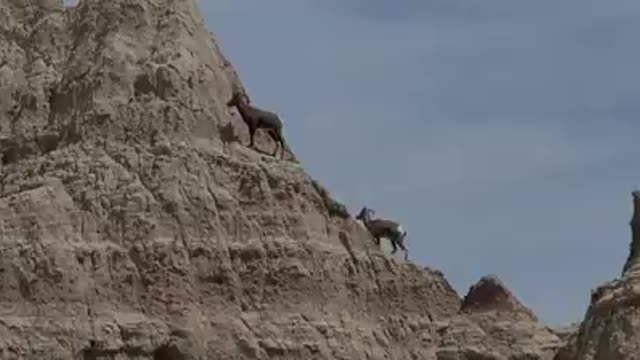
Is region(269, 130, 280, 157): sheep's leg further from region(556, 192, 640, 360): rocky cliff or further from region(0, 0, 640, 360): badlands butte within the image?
region(556, 192, 640, 360): rocky cliff

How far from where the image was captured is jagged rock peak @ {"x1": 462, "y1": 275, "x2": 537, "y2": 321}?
4238 centimetres

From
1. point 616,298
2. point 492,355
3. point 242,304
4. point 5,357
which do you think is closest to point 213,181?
point 242,304

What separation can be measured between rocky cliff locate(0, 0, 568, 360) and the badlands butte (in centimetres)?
4

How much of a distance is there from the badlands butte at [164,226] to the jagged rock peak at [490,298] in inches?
49.0

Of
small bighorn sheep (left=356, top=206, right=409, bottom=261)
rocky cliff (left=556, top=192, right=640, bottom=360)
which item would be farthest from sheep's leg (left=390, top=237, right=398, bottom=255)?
rocky cliff (left=556, top=192, right=640, bottom=360)

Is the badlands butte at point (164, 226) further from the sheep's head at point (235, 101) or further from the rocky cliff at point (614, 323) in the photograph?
the rocky cliff at point (614, 323)

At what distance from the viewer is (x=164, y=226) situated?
35.7 metres

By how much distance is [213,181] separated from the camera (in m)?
36.8

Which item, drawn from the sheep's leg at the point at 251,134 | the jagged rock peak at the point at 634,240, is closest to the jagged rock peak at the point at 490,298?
the sheep's leg at the point at 251,134

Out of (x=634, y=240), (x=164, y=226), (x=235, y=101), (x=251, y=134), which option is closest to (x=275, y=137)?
(x=251, y=134)

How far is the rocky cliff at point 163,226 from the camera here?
34.3 meters

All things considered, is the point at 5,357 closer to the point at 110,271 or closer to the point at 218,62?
the point at 110,271

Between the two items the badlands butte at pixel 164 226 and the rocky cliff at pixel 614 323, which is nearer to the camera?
the rocky cliff at pixel 614 323

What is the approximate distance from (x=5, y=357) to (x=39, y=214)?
3.21 m
